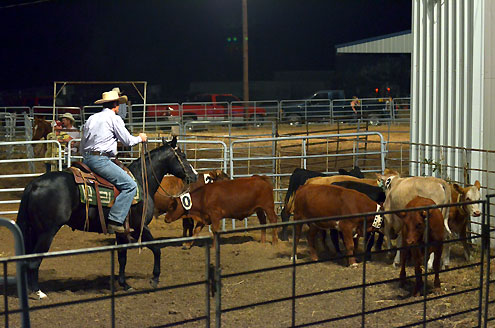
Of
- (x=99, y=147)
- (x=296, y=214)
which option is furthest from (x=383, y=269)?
(x=99, y=147)

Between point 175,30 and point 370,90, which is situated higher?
point 175,30

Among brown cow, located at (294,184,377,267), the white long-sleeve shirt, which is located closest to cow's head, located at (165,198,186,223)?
brown cow, located at (294,184,377,267)

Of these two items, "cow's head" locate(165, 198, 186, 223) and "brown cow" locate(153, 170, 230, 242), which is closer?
"cow's head" locate(165, 198, 186, 223)

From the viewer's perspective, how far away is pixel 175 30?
1586 inches

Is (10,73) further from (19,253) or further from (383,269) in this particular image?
(19,253)

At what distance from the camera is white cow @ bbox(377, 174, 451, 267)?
8.17 m

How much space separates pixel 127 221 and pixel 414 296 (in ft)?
10.5

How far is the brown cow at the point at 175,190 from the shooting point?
32.8ft

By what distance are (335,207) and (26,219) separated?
363cm

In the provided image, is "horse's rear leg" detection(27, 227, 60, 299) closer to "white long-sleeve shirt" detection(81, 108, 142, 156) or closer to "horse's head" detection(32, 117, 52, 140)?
"white long-sleeve shirt" detection(81, 108, 142, 156)

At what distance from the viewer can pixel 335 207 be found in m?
8.68

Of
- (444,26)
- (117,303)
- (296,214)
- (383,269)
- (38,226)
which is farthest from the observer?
(444,26)

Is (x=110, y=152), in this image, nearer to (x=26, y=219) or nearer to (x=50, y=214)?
(x=50, y=214)

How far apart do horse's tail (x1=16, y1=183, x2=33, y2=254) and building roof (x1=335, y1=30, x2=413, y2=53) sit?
86.8 ft
